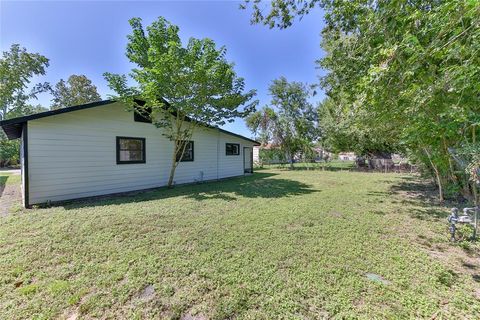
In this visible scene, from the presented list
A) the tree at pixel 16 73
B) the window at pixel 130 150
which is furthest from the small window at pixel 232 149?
the tree at pixel 16 73

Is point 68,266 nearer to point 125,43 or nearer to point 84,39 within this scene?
point 125,43

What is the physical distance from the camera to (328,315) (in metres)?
1.96

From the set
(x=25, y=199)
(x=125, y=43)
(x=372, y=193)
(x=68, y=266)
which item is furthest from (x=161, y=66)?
(x=372, y=193)

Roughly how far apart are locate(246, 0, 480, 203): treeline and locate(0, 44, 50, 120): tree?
21.4 m

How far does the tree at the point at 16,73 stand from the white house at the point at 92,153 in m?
13.2

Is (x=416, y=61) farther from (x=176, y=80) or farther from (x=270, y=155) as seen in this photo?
(x=270, y=155)

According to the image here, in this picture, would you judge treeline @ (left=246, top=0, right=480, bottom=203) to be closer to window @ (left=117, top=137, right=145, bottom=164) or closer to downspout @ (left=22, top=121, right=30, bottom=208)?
window @ (left=117, top=137, right=145, bottom=164)

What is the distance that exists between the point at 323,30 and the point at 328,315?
556 centimetres

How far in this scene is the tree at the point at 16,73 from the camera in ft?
51.4

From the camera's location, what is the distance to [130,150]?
8.02 m

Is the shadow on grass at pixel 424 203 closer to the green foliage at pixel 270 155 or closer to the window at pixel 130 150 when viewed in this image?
the window at pixel 130 150

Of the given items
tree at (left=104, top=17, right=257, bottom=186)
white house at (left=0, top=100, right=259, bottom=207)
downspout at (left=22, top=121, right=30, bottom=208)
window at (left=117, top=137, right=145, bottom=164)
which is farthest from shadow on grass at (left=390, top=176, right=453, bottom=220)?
downspout at (left=22, top=121, right=30, bottom=208)

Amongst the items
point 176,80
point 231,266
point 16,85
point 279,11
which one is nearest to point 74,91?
point 16,85

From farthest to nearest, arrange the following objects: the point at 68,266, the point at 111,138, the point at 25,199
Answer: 1. the point at 111,138
2. the point at 25,199
3. the point at 68,266
